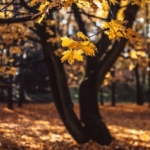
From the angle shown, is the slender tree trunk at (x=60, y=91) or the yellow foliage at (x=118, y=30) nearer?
the yellow foliage at (x=118, y=30)

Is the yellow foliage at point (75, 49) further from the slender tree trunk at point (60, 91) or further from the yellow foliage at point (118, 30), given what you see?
the slender tree trunk at point (60, 91)

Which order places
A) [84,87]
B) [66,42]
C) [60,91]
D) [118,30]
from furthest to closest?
[84,87] < [60,91] < [118,30] < [66,42]

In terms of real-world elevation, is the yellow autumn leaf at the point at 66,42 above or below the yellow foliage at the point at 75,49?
above

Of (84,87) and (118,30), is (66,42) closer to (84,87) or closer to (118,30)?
(118,30)

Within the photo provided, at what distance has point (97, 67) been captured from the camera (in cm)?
739

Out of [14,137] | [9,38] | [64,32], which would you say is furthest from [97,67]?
[64,32]

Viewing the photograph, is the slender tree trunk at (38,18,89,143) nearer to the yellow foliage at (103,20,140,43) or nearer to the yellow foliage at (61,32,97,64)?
the yellow foliage at (103,20,140,43)

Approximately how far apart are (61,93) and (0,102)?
596 inches

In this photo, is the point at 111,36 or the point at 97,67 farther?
the point at 97,67

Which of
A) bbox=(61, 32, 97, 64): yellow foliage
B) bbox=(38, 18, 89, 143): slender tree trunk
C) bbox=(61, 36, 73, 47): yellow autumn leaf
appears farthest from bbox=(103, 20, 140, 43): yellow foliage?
bbox=(38, 18, 89, 143): slender tree trunk

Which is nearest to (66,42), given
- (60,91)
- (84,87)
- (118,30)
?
(118,30)

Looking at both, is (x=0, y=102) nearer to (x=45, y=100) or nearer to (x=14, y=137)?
(x=45, y=100)

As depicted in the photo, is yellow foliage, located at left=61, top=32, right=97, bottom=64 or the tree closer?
yellow foliage, located at left=61, top=32, right=97, bottom=64

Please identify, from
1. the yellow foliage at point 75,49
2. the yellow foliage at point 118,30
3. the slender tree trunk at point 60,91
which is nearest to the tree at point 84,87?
the slender tree trunk at point 60,91
